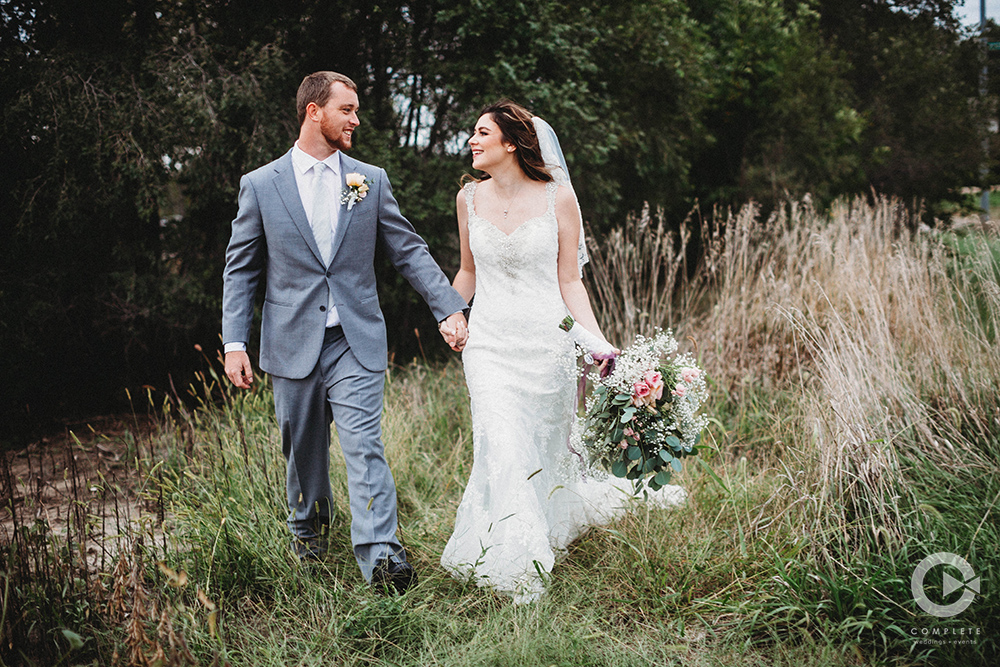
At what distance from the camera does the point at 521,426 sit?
10.8 feet

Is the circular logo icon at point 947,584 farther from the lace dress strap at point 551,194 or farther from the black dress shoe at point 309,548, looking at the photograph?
the black dress shoe at point 309,548

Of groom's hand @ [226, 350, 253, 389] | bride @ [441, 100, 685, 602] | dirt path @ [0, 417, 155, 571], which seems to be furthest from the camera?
bride @ [441, 100, 685, 602]

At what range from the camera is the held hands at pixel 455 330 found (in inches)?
129

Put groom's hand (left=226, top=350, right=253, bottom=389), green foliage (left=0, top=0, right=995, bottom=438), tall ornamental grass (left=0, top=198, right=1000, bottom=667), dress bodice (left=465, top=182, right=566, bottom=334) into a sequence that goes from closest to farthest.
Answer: tall ornamental grass (left=0, top=198, right=1000, bottom=667)
groom's hand (left=226, top=350, right=253, bottom=389)
dress bodice (left=465, top=182, right=566, bottom=334)
green foliage (left=0, top=0, right=995, bottom=438)

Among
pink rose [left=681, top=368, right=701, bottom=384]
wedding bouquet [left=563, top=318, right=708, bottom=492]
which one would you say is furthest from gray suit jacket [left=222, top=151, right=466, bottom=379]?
pink rose [left=681, top=368, right=701, bottom=384]

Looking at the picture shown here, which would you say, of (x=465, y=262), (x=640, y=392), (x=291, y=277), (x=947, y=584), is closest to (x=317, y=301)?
(x=291, y=277)

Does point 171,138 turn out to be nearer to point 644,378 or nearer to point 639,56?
point 644,378

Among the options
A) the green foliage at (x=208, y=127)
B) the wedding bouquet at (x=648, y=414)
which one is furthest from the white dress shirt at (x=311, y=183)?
the green foliage at (x=208, y=127)

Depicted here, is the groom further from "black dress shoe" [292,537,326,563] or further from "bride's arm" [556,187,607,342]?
"bride's arm" [556,187,607,342]

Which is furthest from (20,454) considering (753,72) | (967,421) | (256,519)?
(753,72)

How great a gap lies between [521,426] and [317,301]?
1.11 meters

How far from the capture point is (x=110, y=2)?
6227 mm

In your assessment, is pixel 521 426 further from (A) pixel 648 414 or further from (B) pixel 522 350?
(A) pixel 648 414

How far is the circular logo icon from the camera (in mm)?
2645
